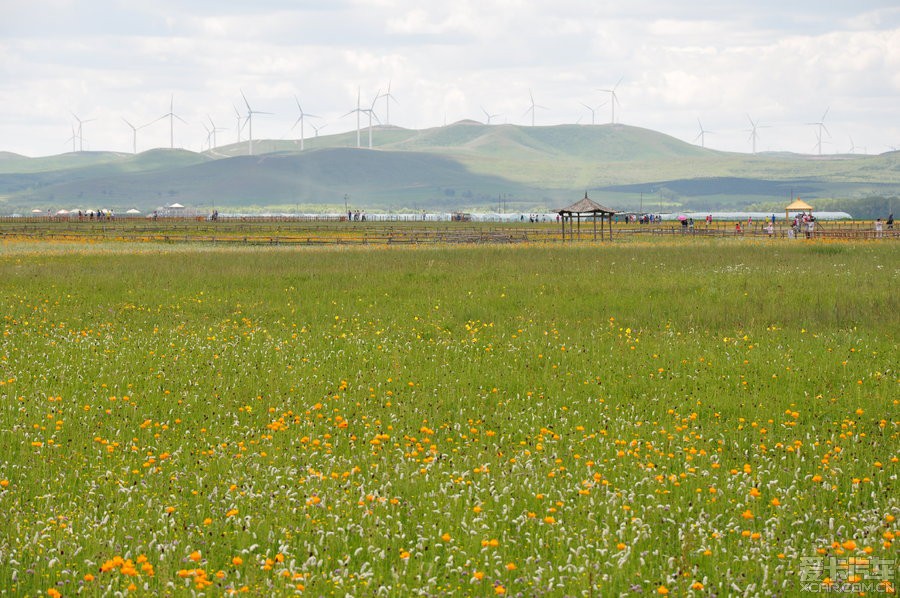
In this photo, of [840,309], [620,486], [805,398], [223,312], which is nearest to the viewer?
[620,486]

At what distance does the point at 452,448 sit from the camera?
41.1ft

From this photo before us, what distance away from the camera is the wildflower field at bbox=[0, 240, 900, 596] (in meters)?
8.43

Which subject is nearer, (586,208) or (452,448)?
(452,448)

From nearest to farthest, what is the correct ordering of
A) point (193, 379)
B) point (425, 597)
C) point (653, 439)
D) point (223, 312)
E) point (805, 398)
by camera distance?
point (425, 597) → point (653, 439) → point (805, 398) → point (193, 379) → point (223, 312)

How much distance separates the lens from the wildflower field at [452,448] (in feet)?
27.7

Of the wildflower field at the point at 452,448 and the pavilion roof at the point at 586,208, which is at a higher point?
the pavilion roof at the point at 586,208

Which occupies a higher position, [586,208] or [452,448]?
[586,208]

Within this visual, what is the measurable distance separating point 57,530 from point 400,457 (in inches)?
165

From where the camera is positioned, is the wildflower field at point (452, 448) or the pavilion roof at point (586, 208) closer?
the wildflower field at point (452, 448)

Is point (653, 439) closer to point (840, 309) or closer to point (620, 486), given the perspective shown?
point (620, 486)

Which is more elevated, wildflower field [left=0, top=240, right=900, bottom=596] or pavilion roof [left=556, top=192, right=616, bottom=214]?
pavilion roof [left=556, top=192, right=616, bottom=214]

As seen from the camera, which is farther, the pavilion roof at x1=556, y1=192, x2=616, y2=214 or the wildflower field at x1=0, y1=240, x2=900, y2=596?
the pavilion roof at x1=556, y1=192, x2=616, y2=214

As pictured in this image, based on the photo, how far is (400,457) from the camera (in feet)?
38.7

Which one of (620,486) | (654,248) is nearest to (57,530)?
(620,486)
